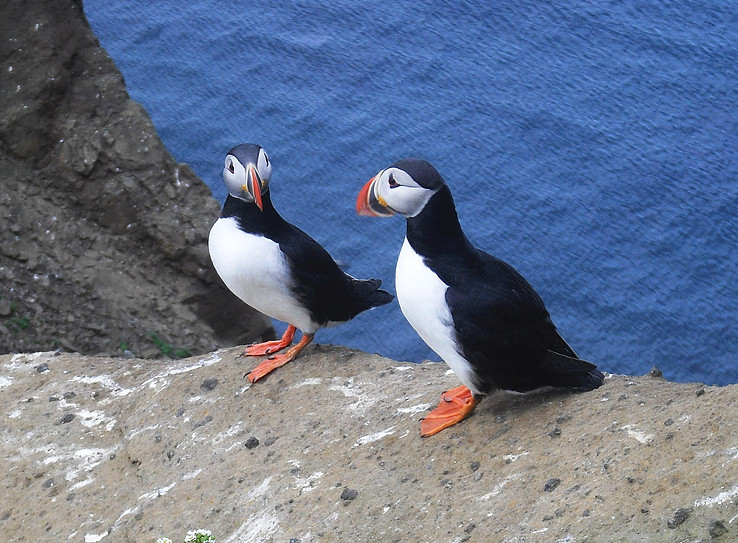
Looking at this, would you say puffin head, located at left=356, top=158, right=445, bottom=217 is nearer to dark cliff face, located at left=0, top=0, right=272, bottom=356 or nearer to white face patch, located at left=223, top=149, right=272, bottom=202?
white face patch, located at left=223, top=149, right=272, bottom=202

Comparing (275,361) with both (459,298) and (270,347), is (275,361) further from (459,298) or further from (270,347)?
(459,298)

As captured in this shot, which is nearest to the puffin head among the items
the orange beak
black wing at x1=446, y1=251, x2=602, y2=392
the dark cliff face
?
black wing at x1=446, y1=251, x2=602, y2=392

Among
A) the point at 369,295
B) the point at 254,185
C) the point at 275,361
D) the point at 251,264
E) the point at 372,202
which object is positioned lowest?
the point at 275,361

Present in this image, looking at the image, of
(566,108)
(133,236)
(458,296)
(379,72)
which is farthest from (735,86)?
(458,296)

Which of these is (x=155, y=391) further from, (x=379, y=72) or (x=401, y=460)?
(x=379, y=72)

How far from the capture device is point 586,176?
842 cm

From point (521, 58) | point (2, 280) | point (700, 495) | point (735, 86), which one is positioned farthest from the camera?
point (521, 58)

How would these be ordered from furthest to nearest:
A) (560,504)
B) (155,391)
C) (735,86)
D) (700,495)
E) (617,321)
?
(735,86) < (617,321) < (155,391) < (560,504) < (700,495)

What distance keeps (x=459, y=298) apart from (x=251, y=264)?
1230mm

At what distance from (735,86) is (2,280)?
21.8ft

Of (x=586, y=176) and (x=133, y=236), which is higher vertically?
(x=133, y=236)

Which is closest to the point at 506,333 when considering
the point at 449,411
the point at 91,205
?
the point at 449,411

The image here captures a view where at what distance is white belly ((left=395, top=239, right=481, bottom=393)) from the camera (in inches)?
136

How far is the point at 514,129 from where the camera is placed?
29.0ft
